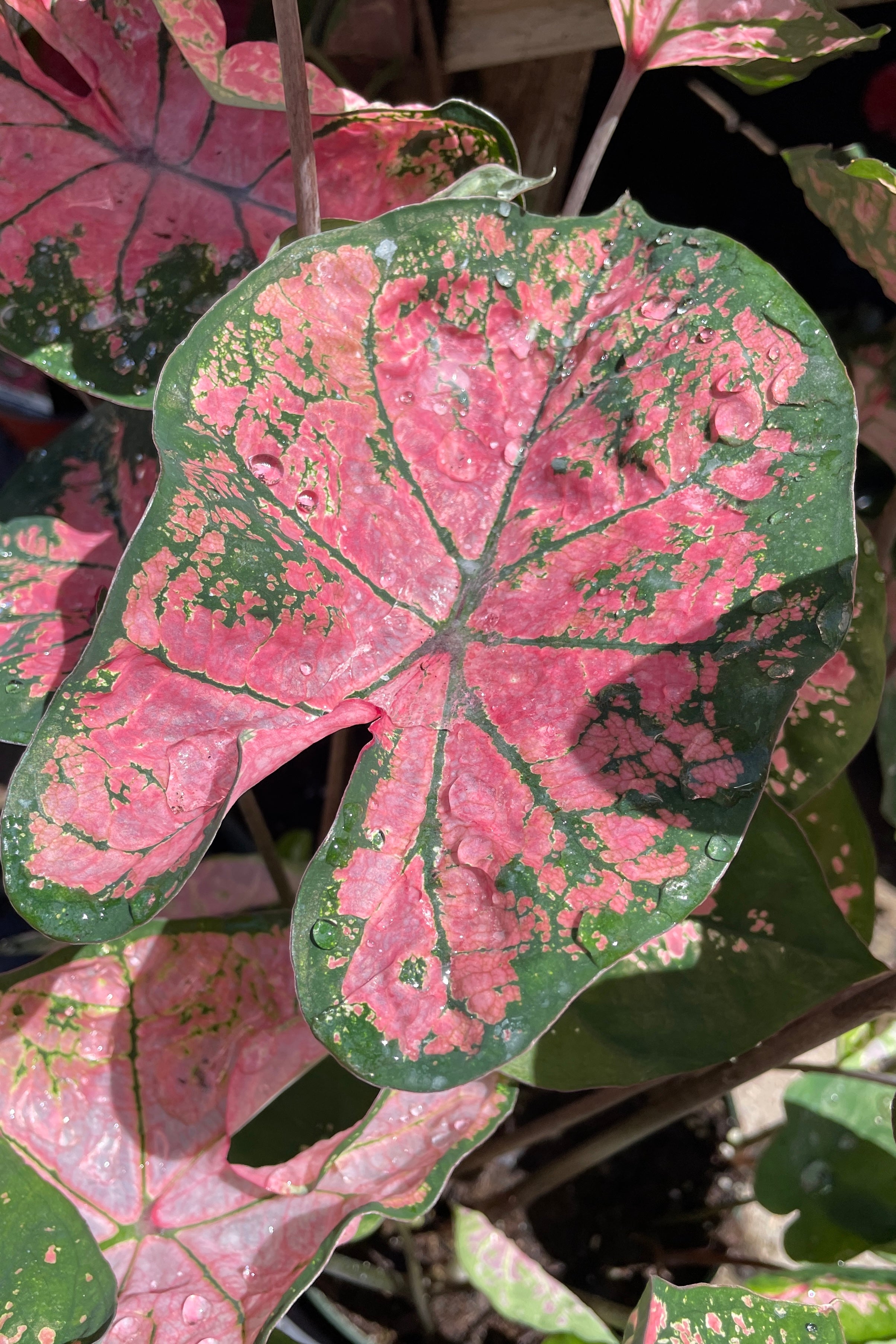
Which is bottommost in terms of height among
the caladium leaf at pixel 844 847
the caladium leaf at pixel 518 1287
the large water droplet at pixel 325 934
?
the caladium leaf at pixel 518 1287

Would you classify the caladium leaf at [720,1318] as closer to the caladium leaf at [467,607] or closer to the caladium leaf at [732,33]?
the caladium leaf at [467,607]

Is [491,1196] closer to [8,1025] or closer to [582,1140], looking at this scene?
[582,1140]

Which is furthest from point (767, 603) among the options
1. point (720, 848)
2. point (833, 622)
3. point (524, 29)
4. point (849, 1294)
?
point (524, 29)

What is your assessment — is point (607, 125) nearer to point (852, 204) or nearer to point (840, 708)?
point (852, 204)

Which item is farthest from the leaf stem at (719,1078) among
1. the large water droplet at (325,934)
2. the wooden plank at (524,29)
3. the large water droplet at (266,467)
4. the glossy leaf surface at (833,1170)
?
the wooden plank at (524,29)

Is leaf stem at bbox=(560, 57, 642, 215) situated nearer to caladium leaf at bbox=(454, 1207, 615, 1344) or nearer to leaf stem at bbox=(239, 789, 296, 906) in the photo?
leaf stem at bbox=(239, 789, 296, 906)

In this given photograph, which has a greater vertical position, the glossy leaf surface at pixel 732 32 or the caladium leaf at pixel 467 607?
the glossy leaf surface at pixel 732 32
